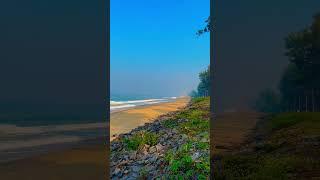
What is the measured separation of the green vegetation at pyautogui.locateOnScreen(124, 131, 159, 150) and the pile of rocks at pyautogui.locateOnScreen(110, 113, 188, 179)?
0.08m

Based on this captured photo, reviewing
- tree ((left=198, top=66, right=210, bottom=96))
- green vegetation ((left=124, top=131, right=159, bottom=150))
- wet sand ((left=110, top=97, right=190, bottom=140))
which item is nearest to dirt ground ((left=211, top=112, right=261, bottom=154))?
green vegetation ((left=124, top=131, right=159, bottom=150))

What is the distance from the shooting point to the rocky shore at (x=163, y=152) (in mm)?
7488

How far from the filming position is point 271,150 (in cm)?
633

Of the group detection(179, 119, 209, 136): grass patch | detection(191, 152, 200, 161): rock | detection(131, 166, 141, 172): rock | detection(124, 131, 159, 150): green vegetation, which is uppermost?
detection(179, 119, 209, 136): grass patch

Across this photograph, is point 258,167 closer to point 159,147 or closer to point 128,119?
point 159,147

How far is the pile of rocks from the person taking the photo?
25.3ft

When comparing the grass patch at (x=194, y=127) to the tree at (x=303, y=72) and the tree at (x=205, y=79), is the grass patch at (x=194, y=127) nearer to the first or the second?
the tree at (x=205, y=79)

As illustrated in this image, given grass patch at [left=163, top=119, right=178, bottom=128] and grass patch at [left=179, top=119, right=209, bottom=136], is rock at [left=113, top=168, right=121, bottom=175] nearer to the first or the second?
grass patch at [left=179, top=119, right=209, bottom=136]
